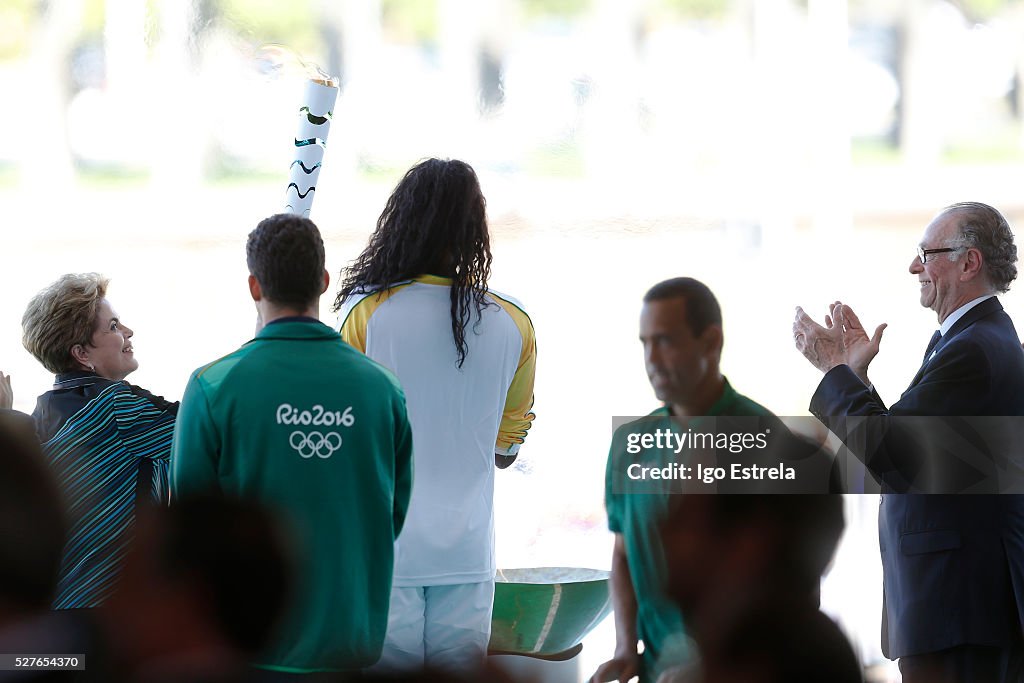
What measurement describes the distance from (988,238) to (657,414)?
Answer: 2.76 feet

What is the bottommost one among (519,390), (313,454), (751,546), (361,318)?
(751,546)

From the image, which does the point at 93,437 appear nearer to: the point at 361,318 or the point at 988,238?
the point at 361,318

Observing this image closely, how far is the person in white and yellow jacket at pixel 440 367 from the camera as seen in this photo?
5.88ft

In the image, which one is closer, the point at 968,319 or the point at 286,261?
the point at 286,261

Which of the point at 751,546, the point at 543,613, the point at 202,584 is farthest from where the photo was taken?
the point at 543,613

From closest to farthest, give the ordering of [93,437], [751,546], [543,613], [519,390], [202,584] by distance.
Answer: [202,584], [751,546], [93,437], [519,390], [543,613]

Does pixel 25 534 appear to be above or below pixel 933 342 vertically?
below

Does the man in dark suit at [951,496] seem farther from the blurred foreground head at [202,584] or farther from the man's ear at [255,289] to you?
the blurred foreground head at [202,584]

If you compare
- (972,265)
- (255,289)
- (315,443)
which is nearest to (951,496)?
(972,265)

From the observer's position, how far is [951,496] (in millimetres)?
1962

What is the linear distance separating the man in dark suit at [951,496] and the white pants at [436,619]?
69cm

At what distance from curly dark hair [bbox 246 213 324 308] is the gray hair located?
121cm

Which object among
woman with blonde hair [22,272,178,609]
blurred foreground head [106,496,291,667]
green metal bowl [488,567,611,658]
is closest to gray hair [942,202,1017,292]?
green metal bowl [488,567,611,658]

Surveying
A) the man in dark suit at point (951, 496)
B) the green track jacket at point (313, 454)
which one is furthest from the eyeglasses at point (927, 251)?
the green track jacket at point (313, 454)
